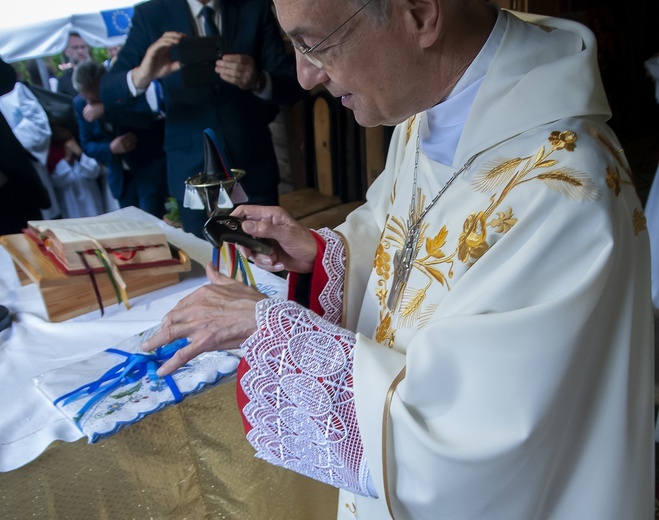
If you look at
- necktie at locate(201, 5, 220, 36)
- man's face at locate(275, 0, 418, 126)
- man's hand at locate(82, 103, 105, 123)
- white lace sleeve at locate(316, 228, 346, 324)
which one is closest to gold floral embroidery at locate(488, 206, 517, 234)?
man's face at locate(275, 0, 418, 126)

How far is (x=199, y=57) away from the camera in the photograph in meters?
2.56

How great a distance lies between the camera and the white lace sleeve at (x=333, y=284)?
1332 millimetres

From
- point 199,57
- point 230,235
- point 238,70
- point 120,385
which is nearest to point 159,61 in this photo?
point 199,57

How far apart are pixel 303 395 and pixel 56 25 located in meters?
2.99

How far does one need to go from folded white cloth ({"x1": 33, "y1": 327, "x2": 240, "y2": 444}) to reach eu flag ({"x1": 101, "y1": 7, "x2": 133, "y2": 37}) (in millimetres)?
2496

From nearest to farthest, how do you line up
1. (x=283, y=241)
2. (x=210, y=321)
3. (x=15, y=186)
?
(x=210, y=321)
(x=283, y=241)
(x=15, y=186)

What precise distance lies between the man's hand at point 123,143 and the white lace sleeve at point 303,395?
9.02ft

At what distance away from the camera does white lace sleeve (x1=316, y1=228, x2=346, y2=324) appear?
1.33 m

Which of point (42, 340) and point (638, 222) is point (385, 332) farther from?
point (42, 340)

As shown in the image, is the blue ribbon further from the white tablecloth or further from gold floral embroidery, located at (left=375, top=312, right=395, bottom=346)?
gold floral embroidery, located at (left=375, top=312, right=395, bottom=346)

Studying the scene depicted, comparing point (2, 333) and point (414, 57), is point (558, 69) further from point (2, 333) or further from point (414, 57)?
point (2, 333)

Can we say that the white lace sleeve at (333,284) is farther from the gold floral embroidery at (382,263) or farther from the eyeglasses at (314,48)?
the eyeglasses at (314,48)

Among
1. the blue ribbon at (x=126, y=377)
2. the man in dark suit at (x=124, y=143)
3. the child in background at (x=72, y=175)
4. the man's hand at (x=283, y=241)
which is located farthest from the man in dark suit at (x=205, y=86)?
the blue ribbon at (x=126, y=377)

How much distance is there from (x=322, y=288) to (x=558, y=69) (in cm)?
66
